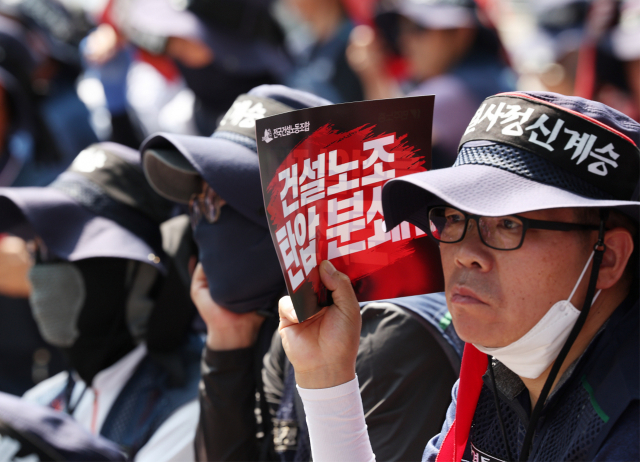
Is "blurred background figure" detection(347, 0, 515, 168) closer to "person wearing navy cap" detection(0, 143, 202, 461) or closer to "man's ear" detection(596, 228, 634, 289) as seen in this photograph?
"person wearing navy cap" detection(0, 143, 202, 461)

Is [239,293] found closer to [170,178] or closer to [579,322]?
[170,178]

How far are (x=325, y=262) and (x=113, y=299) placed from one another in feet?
5.78

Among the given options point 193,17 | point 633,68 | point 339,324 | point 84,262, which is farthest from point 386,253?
point 193,17

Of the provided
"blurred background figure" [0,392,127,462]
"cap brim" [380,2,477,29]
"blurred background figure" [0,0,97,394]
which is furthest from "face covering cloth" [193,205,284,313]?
"cap brim" [380,2,477,29]

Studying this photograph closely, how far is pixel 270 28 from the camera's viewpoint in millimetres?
5117

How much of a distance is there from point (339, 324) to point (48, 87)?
4.92 meters

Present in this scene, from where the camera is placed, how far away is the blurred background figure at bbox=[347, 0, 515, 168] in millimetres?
3812

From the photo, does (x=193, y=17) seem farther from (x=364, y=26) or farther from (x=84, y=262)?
(x=84, y=262)

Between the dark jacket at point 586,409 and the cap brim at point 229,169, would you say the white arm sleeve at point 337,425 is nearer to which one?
the dark jacket at point 586,409

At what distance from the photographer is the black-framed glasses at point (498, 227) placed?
4.52 ft

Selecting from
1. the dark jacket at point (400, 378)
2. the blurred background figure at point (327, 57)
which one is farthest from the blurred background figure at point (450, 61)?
the dark jacket at point (400, 378)

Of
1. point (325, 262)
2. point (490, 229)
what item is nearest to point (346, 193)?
point (325, 262)

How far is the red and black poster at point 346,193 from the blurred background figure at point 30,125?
3.14 meters

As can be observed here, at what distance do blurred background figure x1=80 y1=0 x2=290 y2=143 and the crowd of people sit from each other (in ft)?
0.06
